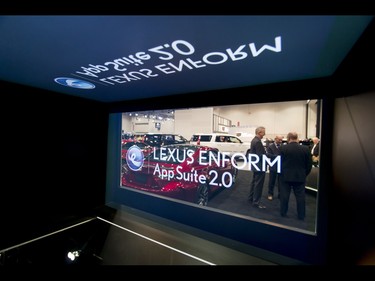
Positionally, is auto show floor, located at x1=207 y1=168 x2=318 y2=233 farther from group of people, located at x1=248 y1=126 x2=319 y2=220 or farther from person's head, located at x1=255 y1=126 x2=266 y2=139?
person's head, located at x1=255 y1=126 x2=266 y2=139

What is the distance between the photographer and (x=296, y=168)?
295cm

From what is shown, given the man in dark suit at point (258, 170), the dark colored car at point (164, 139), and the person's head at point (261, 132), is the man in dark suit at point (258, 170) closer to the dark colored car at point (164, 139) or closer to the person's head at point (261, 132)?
the person's head at point (261, 132)

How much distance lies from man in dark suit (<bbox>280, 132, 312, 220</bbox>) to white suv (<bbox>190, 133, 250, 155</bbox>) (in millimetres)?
1032

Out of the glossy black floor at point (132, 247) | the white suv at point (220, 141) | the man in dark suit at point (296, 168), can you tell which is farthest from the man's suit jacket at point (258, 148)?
the glossy black floor at point (132, 247)

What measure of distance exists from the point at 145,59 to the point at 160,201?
306 centimetres

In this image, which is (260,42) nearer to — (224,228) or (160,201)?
(224,228)

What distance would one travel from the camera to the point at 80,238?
3445 mm

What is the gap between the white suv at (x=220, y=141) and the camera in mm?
4145

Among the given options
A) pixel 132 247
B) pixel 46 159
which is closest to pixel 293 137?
pixel 132 247

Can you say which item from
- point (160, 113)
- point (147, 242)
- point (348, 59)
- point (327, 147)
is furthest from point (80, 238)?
point (348, 59)

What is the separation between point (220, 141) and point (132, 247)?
124 inches

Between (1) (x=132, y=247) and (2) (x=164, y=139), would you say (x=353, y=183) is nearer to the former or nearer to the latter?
(2) (x=164, y=139)

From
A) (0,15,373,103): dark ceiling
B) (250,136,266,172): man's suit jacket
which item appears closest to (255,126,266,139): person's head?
(250,136,266,172): man's suit jacket

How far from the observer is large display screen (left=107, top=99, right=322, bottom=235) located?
10.3 ft
